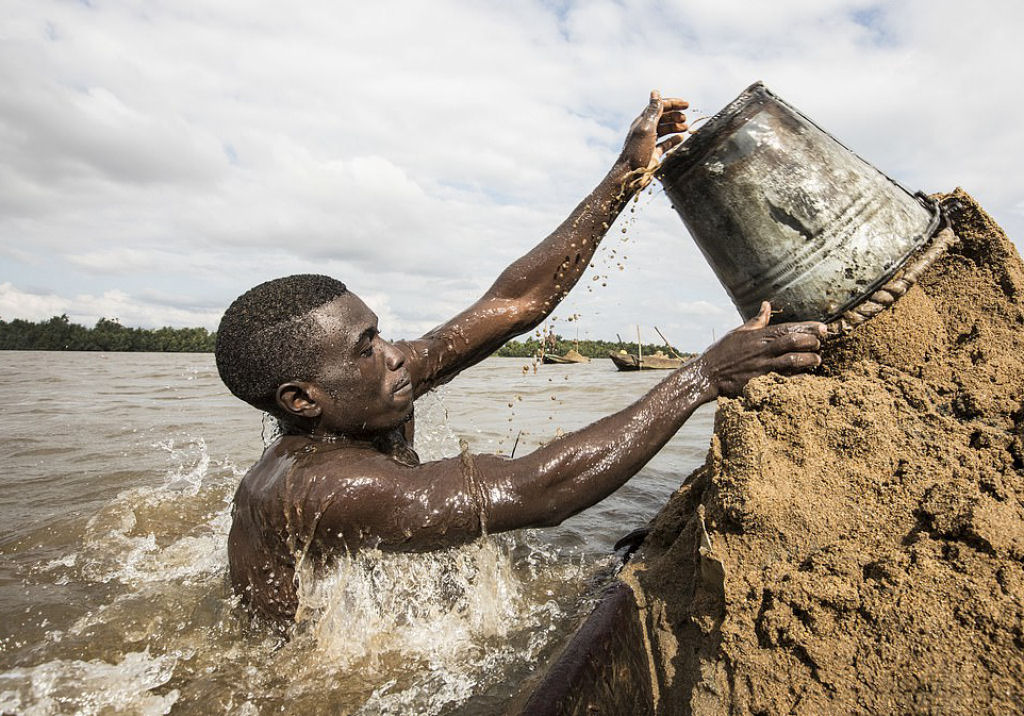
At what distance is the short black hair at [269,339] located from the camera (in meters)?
2.19

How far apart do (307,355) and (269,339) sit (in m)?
0.14

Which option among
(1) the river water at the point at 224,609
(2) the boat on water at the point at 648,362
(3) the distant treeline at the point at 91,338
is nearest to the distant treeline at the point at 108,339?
(3) the distant treeline at the point at 91,338

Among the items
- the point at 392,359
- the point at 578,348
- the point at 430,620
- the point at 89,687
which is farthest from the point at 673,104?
the point at 578,348

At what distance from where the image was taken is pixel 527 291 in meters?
3.08

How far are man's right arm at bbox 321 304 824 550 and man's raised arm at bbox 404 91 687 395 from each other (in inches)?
33.6

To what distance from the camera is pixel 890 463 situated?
169 cm

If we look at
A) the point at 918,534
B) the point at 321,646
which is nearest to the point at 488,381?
the point at 321,646

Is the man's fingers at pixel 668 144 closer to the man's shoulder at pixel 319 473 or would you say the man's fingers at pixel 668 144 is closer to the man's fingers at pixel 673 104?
the man's fingers at pixel 673 104

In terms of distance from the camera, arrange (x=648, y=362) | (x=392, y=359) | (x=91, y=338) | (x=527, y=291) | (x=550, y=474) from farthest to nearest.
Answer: (x=91, y=338) < (x=648, y=362) < (x=527, y=291) < (x=392, y=359) < (x=550, y=474)

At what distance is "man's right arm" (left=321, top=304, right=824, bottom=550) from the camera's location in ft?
6.52

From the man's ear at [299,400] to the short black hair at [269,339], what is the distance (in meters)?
0.02

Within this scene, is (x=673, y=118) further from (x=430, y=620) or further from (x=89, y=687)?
(x=89, y=687)

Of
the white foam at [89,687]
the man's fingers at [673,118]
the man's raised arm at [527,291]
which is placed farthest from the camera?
the man's raised arm at [527,291]

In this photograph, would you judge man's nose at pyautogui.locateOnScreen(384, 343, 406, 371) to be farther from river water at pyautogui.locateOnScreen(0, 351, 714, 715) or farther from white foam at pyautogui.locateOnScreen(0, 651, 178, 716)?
white foam at pyautogui.locateOnScreen(0, 651, 178, 716)
